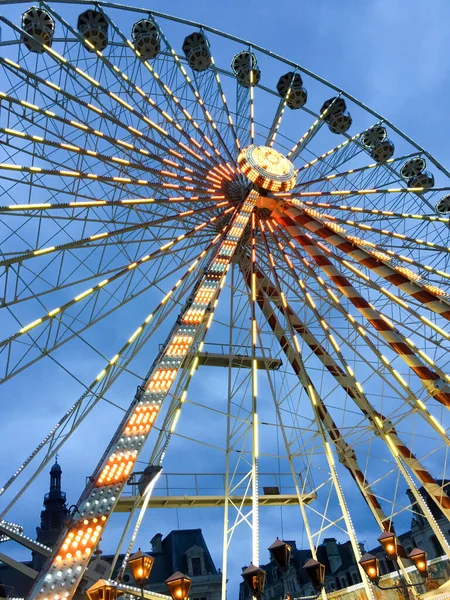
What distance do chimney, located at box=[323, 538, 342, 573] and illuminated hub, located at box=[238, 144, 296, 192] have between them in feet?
91.8

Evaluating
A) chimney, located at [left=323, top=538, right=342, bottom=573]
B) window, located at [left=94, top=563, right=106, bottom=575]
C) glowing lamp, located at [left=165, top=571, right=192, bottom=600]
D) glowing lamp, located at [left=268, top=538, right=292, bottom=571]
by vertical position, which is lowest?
glowing lamp, located at [left=165, top=571, right=192, bottom=600]

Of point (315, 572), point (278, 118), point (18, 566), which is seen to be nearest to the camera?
point (315, 572)

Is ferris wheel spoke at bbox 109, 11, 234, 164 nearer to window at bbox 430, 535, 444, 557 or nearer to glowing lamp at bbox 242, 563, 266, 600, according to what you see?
glowing lamp at bbox 242, 563, 266, 600

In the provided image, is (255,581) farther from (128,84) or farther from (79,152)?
(128,84)

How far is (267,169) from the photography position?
17406 mm

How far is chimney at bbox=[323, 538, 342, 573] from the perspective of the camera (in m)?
35.4

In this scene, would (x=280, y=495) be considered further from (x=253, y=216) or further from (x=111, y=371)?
(x=253, y=216)

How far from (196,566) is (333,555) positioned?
9390mm

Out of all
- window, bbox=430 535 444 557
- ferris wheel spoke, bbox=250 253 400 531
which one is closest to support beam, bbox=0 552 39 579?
ferris wheel spoke, bbox=250 253 400 531

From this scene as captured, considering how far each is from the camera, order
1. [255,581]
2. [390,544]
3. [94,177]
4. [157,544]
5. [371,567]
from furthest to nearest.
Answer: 1. [157,544]
2. [94,177]
3. [390,544]
4. [371,567]
5. [255,581]

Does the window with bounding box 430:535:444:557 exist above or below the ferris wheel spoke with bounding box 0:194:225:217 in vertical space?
below

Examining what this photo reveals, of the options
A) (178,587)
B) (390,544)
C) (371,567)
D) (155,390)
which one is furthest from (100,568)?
Result: (390,544)

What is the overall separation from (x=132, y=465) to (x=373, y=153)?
19001mm

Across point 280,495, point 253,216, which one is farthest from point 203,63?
point 280,495
